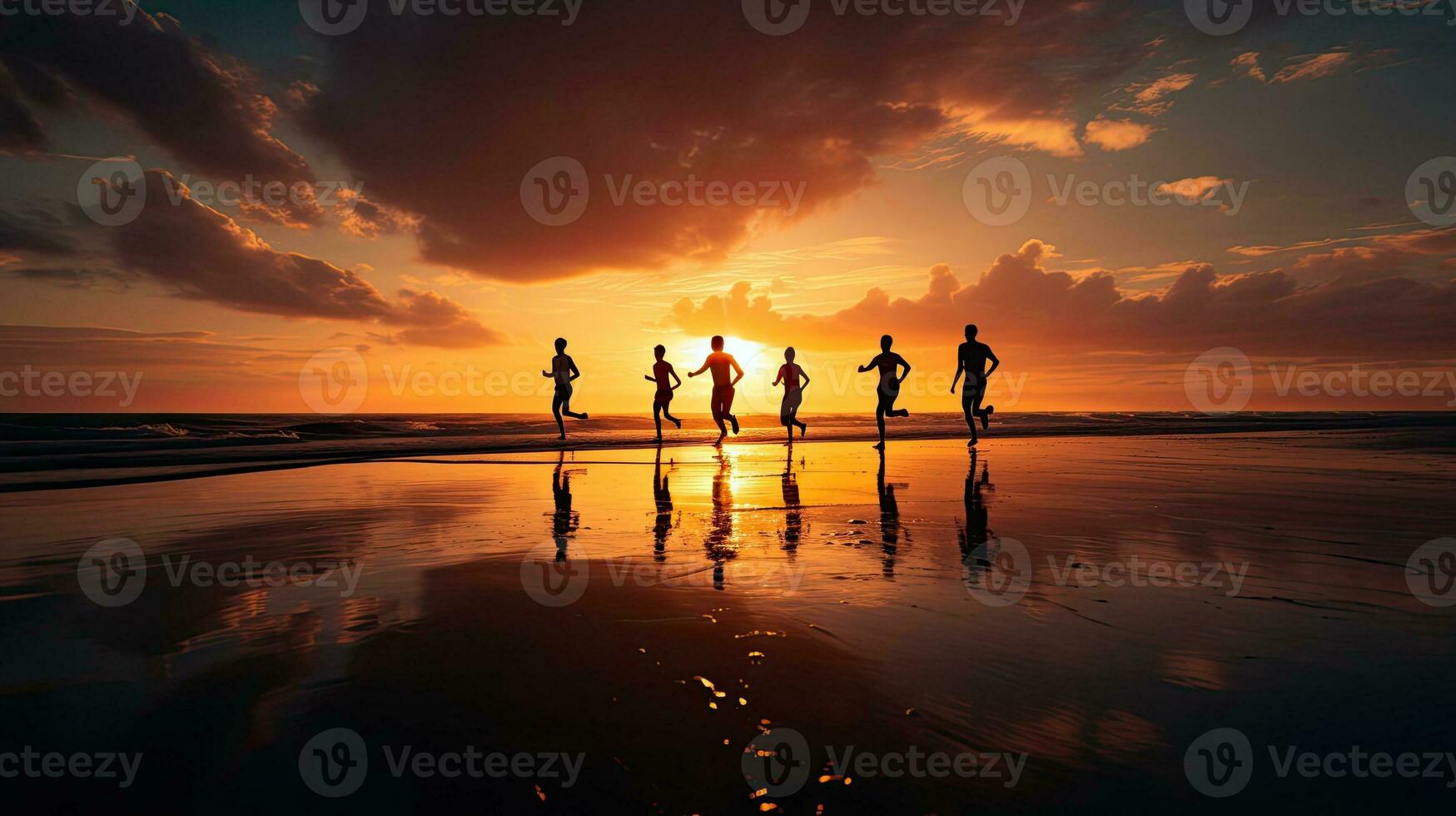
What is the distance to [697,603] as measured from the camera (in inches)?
155

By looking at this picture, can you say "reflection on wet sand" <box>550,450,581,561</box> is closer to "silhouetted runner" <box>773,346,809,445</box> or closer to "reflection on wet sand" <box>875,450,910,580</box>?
"reflection on wet sand" <box>875,450,910,580</box>

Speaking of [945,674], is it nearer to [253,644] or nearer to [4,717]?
[253,644]

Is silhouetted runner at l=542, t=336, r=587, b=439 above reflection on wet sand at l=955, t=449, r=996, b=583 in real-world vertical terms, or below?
above

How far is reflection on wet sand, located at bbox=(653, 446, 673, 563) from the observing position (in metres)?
5.50

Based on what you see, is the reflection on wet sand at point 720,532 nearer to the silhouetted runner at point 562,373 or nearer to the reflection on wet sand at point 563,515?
the reflection on wet sand at point 563,515

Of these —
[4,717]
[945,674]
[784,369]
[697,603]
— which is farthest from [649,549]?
[784,369]

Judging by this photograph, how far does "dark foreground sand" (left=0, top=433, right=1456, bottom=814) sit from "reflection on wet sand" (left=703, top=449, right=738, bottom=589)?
0.27 feet

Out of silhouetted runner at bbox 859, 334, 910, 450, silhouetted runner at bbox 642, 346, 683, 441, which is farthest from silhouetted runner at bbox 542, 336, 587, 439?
silhouetted runner at bbox 859, 334, 910, 450

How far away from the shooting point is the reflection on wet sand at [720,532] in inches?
198

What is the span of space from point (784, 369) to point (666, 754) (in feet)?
60.1

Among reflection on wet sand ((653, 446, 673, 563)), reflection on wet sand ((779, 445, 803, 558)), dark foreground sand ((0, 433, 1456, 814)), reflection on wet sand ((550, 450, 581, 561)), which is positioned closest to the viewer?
dark foreground sand ((0, 433, 1456, 814))

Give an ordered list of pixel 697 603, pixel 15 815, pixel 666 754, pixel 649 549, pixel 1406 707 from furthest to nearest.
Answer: pixel 649 549 → pixel 697 603 → pixel 1406 707 → pixel 666 754 → pixel 15 815

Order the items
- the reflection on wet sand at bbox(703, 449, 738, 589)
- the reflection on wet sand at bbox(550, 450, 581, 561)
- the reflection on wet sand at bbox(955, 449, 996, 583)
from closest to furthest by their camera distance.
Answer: the reflection on wet sand at bbox(955, 449, 996, 583) → the reflection on wet sand at bbox(703, 449, 738, 589) → the reflection on wet sand at bbox(550, 450, 581, 561)

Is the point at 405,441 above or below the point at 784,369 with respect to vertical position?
below
